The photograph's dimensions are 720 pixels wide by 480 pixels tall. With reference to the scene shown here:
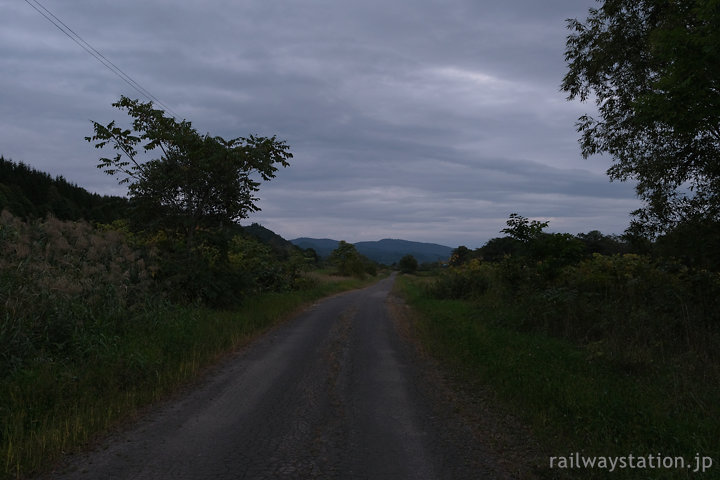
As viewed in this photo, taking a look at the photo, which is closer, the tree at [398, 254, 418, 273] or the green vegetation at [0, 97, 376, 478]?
the green vegetation at [0, 97, 376, 478]

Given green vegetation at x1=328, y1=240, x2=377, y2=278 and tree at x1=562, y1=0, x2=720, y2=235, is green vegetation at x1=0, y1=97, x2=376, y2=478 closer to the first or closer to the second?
tree at x1=562, y1=0, x2=720, y2=235

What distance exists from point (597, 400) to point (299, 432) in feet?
12.2

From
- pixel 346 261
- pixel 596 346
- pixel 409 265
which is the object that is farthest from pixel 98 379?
pixel 409 265

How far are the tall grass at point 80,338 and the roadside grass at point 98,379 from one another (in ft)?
0.05

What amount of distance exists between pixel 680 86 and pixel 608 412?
4.93 meters

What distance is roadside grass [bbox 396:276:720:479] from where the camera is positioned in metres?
4.49

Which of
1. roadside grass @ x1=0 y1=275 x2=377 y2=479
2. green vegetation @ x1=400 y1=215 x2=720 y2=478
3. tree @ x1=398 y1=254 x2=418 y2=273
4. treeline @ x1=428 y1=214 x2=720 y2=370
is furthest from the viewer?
tree @ x1=398 y1=254 x2=418 y2=273

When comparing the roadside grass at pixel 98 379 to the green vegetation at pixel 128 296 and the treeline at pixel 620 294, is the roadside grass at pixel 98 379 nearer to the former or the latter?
the green vegetation at pixel 128 296

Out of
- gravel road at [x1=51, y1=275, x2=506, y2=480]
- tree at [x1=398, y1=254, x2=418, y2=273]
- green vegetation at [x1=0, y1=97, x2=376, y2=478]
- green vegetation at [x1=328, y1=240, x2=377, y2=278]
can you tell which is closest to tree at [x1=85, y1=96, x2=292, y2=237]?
green vegetation at [x1=0, y1=97, x2=376, y2=478]

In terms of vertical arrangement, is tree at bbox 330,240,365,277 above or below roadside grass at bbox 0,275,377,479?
above

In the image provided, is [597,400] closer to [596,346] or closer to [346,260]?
[596,346]

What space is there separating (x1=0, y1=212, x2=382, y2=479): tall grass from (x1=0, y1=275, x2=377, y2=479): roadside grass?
0.6 inches

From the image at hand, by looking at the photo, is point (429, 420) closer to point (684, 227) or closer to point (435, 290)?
point (684, 227)

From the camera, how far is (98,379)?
650 cm
